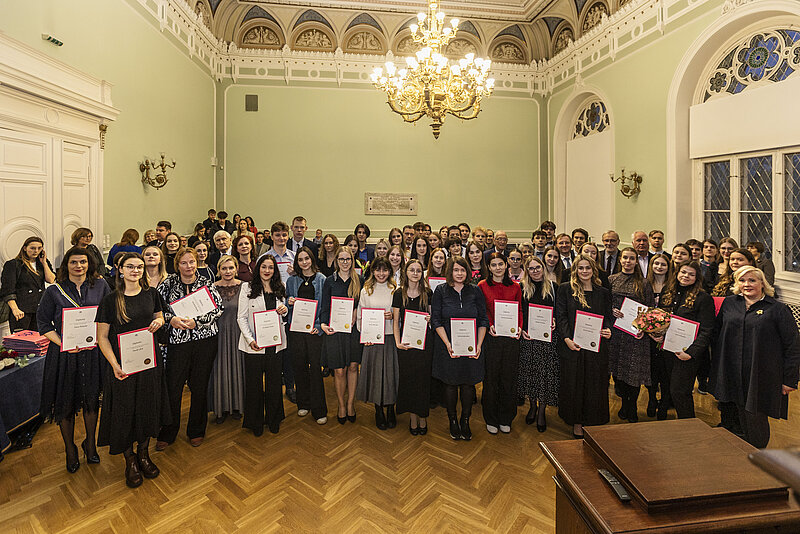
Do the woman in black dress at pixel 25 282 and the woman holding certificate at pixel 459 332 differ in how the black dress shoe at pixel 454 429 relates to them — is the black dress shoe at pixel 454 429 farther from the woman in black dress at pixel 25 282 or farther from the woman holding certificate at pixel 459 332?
the woman in black dress at pixel 25 282

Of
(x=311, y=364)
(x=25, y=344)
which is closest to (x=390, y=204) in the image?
(x=311, y=364)

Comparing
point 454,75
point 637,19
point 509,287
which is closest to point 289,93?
point 454,75

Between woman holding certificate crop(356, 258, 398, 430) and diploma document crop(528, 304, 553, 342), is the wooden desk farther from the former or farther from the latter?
woman holding certificate crop(356, 258, 398, 430)

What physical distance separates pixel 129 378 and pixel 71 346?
52 centimetres

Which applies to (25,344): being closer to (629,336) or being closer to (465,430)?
(465,430)

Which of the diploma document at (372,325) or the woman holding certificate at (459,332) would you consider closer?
the woman holding certificate at (459,332)

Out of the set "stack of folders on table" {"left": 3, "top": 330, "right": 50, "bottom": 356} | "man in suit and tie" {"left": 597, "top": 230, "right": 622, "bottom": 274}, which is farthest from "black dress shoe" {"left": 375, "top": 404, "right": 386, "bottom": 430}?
"man in suit and tie" {"left": 597, "top": 230, "right": 622, "bottom": 274}

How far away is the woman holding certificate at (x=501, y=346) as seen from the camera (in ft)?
13.4

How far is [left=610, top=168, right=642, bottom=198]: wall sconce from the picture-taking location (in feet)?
26.8

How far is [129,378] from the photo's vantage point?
10.7 feet

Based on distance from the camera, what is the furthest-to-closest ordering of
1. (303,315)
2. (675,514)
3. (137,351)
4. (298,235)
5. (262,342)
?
1. (298,235)
2. (303,315)
3. (262,342)
4. (137,351)
5. (675,514)

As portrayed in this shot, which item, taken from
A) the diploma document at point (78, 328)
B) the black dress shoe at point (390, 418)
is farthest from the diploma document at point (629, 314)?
the diploma document at point (78, 328)

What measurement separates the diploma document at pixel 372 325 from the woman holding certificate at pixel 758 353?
2.89 m

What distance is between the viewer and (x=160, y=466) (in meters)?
3.63
